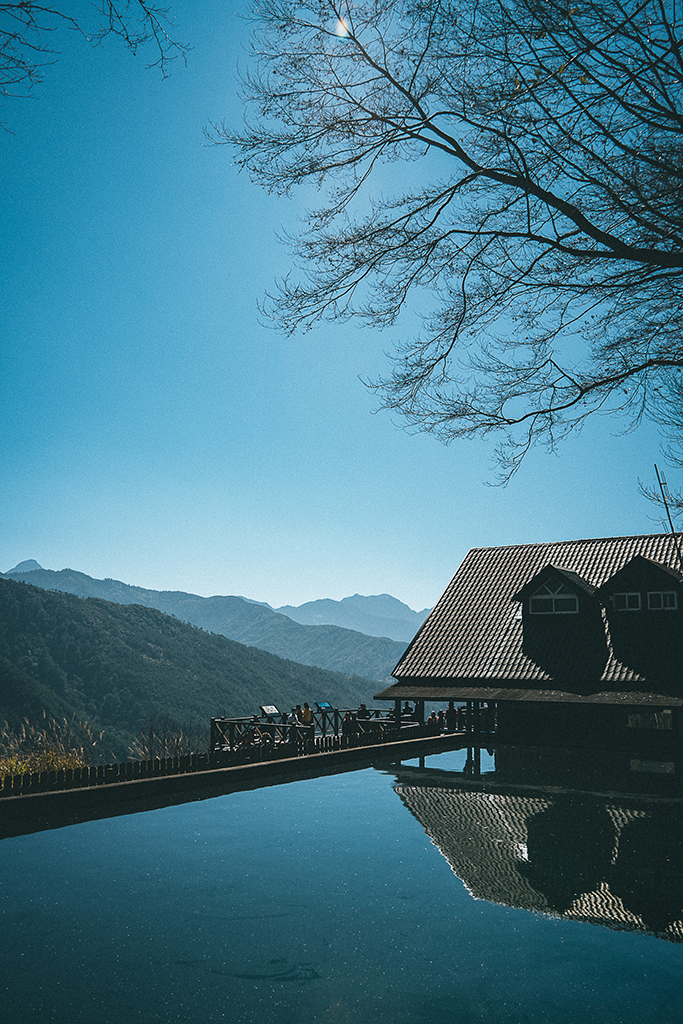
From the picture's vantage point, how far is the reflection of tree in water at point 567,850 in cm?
994

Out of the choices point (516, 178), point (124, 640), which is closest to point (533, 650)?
point (516, 178)

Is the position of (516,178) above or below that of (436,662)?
above

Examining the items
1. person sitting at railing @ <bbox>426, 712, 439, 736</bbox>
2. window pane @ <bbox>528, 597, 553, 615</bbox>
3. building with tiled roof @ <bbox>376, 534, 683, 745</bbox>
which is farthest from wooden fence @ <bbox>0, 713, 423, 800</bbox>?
window pane @ <bbox>528, 597, 553, 615</bbox>

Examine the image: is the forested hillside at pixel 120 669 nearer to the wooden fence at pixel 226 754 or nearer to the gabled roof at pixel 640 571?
the wooden fence at pixel 226 754

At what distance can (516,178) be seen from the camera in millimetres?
8539

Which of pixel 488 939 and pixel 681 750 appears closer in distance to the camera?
pixel 488 939

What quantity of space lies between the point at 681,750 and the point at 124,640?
11520cm

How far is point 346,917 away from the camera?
8.67 m

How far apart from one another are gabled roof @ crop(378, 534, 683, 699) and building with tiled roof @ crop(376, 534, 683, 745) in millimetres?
42

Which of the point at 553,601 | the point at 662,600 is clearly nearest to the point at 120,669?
the point at 553,601

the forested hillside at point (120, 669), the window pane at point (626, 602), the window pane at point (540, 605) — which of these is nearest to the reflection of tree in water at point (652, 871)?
the window pane at point (626, 602)

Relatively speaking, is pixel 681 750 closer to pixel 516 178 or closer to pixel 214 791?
pixel 214 791

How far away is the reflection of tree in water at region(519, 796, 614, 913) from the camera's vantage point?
9938 mm

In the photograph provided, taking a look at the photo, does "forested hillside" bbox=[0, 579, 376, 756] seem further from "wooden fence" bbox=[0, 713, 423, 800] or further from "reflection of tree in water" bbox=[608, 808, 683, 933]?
"reflection of tree in water" bbox=[608, 808, 683, 933]
